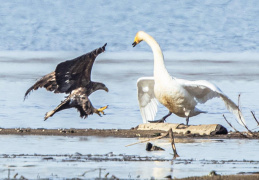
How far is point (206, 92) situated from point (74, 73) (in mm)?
2850

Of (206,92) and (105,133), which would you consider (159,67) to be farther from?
(105,133)

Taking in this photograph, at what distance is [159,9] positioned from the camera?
6400 centimetres

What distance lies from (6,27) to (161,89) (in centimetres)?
3808

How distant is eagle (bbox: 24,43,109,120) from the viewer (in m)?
20.4

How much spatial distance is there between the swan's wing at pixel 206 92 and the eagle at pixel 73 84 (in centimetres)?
188

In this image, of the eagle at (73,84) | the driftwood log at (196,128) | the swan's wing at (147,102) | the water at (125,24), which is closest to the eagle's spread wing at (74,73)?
the eagle at (73,84)

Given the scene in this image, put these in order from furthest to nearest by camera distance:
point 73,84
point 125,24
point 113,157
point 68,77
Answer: point 125,24 < point 73,84 < point 68,77 < point 113,157

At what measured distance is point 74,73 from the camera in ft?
68.0

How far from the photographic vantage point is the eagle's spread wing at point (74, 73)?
2039cm

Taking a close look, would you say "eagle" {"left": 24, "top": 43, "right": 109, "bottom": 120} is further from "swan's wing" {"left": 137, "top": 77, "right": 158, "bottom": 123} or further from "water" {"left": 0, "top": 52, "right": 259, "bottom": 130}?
"swan's wing" {"left": 137, "top": 77, "right": 158, "bottom": 123}

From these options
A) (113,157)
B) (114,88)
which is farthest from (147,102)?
(113,157)

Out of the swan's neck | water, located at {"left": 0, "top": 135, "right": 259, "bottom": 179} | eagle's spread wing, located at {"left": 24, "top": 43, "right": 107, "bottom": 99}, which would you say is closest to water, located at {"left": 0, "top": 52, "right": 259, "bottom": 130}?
eagle's spread wing, located at {"left": 24, "top": 43, "right": 107, "bottom": 99}

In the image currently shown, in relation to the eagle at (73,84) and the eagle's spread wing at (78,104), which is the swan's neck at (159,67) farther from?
the eagle's spread wing at (78,104)

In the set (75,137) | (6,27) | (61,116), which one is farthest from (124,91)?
(6,27)
